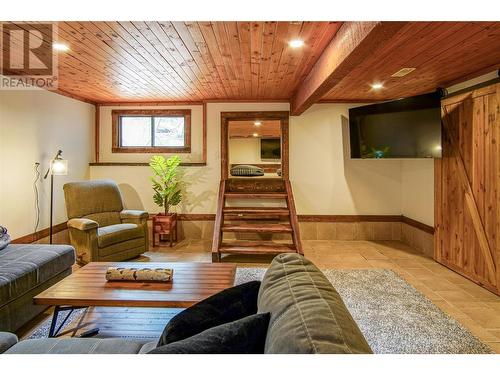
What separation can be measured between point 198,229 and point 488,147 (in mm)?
4336

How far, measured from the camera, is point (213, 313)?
49.5 inches

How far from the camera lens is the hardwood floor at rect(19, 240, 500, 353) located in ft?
8.57

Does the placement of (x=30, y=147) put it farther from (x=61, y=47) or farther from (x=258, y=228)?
(x=258, y=228)

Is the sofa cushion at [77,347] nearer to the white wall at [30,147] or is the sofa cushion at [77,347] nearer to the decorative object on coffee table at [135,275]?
the decorative object on coffee table at [135,275]

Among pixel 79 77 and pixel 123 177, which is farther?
pixel 123 177

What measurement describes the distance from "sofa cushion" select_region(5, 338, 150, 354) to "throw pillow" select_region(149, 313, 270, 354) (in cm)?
73

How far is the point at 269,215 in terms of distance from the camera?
16.6 feet

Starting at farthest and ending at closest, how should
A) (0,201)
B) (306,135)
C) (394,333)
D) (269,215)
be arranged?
(306,135) < (269,215) < (0,201) < (394,333)

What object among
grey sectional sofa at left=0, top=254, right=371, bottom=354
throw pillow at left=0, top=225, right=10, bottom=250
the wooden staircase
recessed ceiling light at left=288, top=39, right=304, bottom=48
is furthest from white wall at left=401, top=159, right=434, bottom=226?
throw pillow at left=0, top=225, right=10, bottom=250

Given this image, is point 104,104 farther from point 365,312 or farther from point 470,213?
point 470,213

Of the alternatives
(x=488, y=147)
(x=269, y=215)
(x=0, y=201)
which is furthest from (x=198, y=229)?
(x=488, y=147)

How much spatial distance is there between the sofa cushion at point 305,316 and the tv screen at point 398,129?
3.53 m

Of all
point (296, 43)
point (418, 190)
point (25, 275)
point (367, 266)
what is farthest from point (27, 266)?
point (418, 190)

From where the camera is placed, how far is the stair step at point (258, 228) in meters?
4.65
